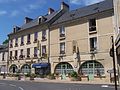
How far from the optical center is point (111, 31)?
86.5 ft

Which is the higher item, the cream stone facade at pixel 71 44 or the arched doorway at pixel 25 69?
the cream stone facade at pixel 71 44

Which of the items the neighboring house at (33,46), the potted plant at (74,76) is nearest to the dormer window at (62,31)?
the neighboring house at (33,46)

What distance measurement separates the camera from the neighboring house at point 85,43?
26766 millimetres

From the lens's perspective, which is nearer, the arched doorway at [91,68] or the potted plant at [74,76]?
the arched doorway at [91,68]

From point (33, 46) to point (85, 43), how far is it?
11.1 m

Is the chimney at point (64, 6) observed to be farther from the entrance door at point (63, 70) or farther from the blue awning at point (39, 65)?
the entrance door at point (63, 70)

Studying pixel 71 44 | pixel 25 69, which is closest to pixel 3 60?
pixel 25 69

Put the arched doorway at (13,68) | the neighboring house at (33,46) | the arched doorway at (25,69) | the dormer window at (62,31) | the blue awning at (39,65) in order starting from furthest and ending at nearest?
1. the arched doorway at (13,68)
2. the arched doorway at (25,69)
3. the neighboring house at (33,46)
4. the blue awning at (39,65)
5. the dormer window at (62,31)

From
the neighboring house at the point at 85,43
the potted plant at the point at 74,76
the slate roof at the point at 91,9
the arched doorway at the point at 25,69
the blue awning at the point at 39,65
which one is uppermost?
the slate roof at the point at 91,9

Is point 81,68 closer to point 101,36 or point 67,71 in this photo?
point 67,71

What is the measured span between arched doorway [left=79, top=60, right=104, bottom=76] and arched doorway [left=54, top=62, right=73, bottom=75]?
2067 millimetres

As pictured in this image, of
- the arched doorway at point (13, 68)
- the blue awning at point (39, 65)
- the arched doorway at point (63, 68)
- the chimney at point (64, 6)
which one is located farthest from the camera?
the arched doorway at point (13, 68)

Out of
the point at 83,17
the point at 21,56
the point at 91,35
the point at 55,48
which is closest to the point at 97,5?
the point at 83,17

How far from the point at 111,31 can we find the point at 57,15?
42.0 feet
